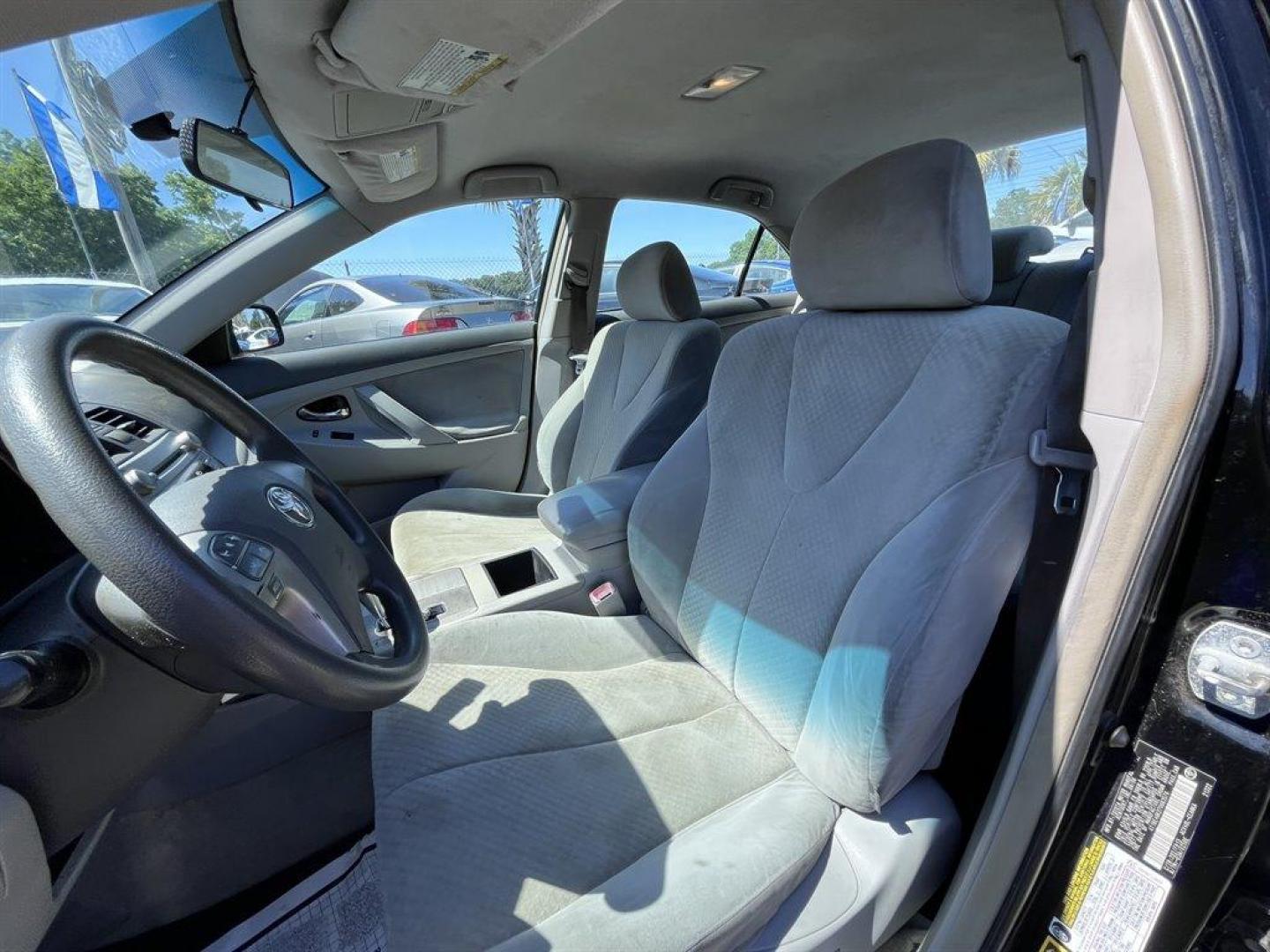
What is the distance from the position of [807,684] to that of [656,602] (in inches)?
17.3

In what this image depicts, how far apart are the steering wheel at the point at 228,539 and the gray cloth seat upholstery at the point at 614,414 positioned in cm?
74

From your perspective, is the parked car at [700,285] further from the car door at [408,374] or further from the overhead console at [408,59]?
the overhead console at [408,59]

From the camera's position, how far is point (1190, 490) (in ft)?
2.25

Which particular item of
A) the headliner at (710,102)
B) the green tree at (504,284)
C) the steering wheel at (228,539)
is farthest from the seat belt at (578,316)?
the steering wheel at (228,539)

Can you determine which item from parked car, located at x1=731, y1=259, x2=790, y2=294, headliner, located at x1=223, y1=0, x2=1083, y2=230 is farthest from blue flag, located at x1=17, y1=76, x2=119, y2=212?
parked car, located at x1=731, y1=259, x2=790, y2=294

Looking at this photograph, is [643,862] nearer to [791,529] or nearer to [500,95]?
[791,529]

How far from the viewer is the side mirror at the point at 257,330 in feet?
6.76

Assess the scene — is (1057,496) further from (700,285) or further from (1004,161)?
(700,285)

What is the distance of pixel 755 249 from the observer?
3301 millimetres

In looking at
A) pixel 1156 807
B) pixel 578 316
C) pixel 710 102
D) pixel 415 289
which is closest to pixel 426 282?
pixel 415 289

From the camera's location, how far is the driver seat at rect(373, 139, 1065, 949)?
33.5 inches

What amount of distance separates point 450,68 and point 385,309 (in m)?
1.39

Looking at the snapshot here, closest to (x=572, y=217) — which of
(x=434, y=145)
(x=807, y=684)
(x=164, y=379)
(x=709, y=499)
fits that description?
(x=434, y=145)

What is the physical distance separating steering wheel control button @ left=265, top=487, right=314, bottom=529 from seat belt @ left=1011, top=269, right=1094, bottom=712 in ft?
3.31
